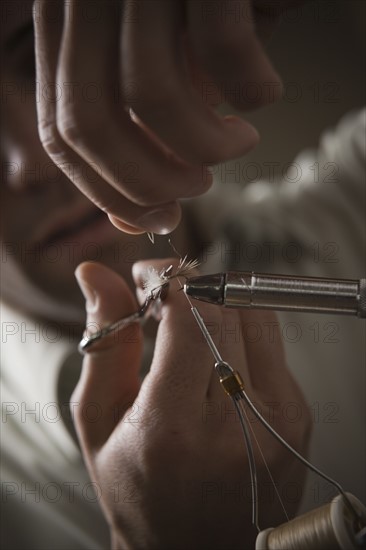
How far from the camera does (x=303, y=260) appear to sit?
802 millimetres

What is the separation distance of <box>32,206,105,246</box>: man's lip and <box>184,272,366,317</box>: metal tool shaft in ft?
1.00

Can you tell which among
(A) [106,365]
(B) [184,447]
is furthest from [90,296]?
(B) [184,447]

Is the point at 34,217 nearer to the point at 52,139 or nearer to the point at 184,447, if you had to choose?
the point at 52,139

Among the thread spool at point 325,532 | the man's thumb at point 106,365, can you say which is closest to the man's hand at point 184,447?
the man's thumb at point 106,365

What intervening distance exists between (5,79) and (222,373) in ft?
1.35

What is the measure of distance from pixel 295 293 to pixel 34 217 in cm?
39

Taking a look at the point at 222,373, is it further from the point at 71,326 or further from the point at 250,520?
the point at 71,326

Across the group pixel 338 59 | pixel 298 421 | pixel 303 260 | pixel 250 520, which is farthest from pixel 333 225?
pixel 250 520

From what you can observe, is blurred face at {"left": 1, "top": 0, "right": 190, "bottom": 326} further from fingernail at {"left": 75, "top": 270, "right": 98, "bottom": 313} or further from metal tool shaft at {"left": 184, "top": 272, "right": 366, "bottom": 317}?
metal tool shaft at {"left": 184, "top": 272, "right": 366, "bottom": 317}

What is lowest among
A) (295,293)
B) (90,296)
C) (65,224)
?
(295,293)

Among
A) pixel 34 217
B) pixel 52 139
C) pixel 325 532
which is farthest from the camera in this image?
pixel 34 217

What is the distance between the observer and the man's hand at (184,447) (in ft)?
1.50

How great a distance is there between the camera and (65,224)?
0.64m

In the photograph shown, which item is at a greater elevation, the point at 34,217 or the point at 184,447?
the point at 34,217
